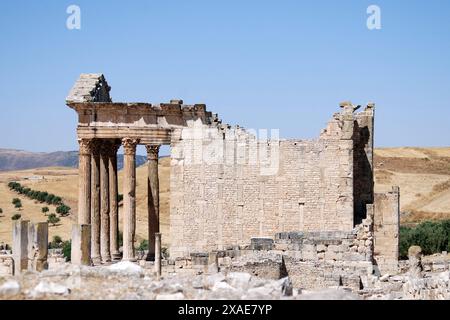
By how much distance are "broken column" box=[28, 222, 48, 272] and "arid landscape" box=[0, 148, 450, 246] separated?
29711 mm

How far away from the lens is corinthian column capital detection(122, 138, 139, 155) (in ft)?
95.8

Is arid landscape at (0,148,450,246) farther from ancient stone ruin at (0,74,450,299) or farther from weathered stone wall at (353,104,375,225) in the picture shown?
weathered stone wall at (353,104,375,225)

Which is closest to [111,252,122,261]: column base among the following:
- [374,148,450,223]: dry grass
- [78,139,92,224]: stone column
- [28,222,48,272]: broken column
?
[78,139,92,224]: stone column

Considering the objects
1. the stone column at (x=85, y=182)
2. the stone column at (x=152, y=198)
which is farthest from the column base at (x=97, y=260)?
the stone column at (x=152, y=198)

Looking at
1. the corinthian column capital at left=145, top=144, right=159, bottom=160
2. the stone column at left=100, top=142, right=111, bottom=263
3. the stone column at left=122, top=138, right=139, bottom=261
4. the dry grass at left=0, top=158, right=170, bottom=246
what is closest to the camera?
the stone column at left=122, top=138, right=139, bottom=261

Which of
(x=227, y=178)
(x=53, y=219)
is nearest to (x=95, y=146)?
(x=227, y=178)

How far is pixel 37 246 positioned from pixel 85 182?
359 inches

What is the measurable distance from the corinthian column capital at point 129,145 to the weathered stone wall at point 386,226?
25.5 feet

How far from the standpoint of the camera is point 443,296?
16.8 metres

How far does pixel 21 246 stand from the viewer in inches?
812

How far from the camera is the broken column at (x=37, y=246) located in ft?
66.0

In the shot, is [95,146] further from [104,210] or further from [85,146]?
[104,210]

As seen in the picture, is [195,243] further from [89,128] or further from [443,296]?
[443,296]

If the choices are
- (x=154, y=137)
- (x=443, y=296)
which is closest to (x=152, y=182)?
(x=154, y=137)
